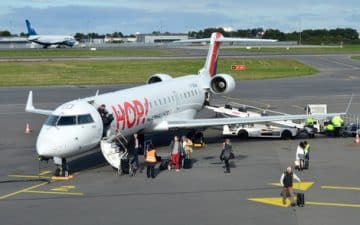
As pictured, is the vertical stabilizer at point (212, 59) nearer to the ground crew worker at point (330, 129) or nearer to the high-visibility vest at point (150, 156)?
the ground crew worker at point (330, 129)

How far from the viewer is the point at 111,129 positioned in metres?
26.4

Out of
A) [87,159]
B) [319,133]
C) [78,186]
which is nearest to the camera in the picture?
[78,186]

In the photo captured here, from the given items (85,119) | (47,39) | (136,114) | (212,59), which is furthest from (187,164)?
(47,39)

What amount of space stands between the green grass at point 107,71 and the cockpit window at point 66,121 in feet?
148

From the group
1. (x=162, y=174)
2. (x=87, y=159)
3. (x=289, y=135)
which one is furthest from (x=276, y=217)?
(x=289, y=135)

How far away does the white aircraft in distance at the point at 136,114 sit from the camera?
2445cm

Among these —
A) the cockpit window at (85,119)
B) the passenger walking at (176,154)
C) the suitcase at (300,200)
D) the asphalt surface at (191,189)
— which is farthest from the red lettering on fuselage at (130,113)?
the suitcase at (300,200)

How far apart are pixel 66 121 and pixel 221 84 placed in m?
14.9

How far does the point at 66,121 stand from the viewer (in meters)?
24.9

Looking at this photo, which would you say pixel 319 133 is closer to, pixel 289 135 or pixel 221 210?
pixel 289 135

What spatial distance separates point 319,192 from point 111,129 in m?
9.62

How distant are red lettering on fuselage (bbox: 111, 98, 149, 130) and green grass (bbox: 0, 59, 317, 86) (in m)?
40.9

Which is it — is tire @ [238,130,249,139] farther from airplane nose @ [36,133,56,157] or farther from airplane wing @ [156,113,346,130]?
airplane nose @ [36,133,56,157]

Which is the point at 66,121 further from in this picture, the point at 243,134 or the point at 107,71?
the point at 107,71
